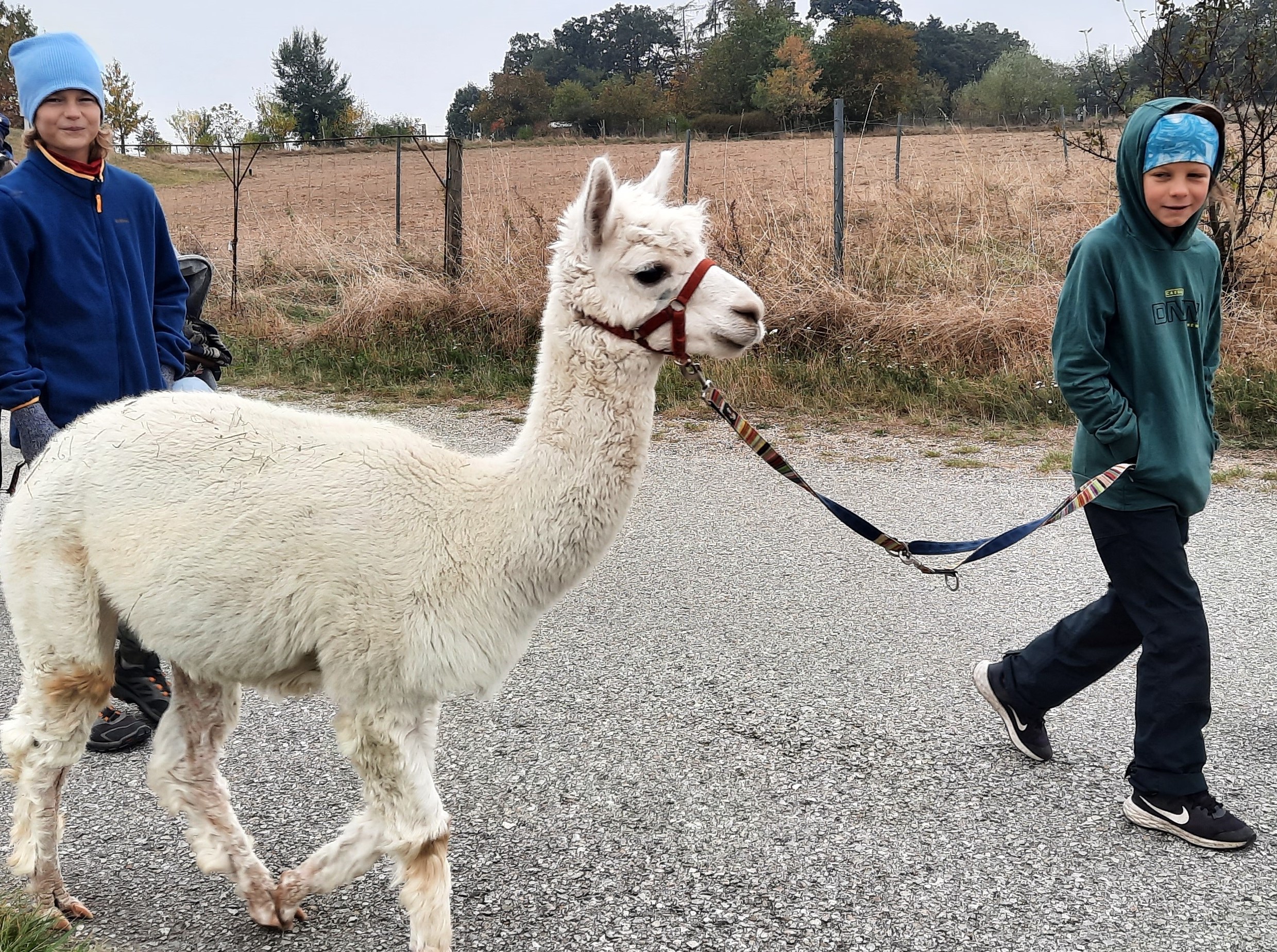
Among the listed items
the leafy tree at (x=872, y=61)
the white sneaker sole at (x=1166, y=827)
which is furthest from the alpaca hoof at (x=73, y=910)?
the leafy tree at (x=872, y=61)

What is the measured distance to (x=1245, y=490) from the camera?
636 centimetres

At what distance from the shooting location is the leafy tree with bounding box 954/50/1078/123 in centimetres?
4362

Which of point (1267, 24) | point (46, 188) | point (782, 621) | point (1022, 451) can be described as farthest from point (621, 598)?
point (1267, 24)

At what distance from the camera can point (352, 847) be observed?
2.41m

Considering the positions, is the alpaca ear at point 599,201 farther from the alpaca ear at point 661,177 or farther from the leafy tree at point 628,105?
the leafy tree at point 628,105

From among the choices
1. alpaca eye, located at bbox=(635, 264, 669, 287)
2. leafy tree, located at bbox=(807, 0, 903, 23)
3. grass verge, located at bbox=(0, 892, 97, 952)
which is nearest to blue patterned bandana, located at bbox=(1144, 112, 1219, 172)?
alpaca eye, located at bbox=(635, 264, 669, 287)

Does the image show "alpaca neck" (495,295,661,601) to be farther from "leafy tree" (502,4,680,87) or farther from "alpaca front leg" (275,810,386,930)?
"leafy tree" (502,4,680,87)

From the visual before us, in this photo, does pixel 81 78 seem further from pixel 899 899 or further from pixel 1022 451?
pixel 1022 451

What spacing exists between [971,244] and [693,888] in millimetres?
9486

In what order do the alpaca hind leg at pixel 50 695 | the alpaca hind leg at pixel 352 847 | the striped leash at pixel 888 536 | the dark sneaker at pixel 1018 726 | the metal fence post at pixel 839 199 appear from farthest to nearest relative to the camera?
the metal fence post at pixel 839 199 < the dark sneaker at pixel 1018 726 < the striped leash at pixel 888 536 < the alpaca hind leg at pixel 50 695 < the alpaca hind leg at pixel 352 847

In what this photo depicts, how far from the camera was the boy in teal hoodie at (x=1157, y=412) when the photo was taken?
9.48ft

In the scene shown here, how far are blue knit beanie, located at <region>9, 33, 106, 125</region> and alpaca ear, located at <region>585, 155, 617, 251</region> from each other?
61.0 inches

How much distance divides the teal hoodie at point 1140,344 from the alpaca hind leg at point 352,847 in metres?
2.00

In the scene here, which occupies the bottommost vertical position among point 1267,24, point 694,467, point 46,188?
point 694,467
